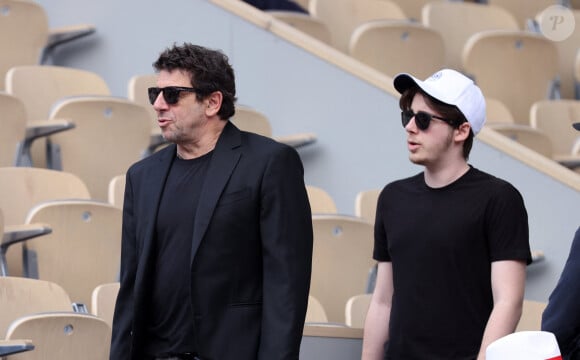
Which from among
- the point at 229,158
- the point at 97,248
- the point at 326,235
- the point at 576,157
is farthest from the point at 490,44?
the point at 229,158

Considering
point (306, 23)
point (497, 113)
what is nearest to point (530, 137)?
point (497, 113)

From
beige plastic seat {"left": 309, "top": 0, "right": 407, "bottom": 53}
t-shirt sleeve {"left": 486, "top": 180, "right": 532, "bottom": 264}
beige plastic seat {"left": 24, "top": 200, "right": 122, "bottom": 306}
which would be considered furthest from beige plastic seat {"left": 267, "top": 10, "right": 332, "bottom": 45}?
t-shirt sleeve {"left": 486, "top": 180, "right": 532, "bottom": 264}

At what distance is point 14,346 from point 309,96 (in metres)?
2.81

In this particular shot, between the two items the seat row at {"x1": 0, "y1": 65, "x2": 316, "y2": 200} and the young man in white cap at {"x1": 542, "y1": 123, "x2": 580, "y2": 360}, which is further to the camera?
the seat row at {"x1": 0, "y1": 65, "x2": 316, "y2": 200}

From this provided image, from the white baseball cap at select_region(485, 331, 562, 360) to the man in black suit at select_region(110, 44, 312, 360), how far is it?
1.07m

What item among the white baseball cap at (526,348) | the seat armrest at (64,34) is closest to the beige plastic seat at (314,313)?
the seat armrest at (64,34)

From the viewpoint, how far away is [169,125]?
3340mm

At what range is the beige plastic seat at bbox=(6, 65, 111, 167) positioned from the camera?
6.08m

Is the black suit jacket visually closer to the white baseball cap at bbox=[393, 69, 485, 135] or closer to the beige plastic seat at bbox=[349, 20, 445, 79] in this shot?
the white baseball cap at bbox=[393, 69, 485, 135]

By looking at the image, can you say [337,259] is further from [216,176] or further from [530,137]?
[216,176]

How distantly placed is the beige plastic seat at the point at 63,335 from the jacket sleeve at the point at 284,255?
3.93 ft

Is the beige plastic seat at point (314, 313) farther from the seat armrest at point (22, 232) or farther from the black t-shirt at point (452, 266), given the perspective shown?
the black t-shirt at point (452, 266)

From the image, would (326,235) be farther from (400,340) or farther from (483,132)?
(400,340)

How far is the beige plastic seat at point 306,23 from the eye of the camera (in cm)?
695
